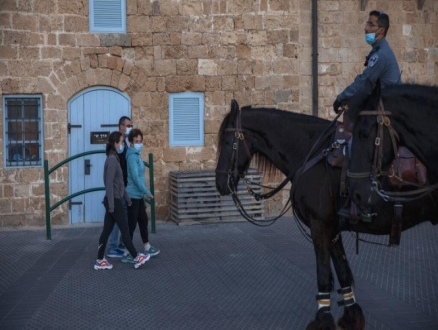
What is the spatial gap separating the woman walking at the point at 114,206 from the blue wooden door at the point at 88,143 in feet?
13.2

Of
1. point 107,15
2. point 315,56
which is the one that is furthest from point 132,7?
point 315,56

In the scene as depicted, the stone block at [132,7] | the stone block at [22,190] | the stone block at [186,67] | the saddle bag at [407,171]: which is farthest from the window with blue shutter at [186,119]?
the saddle bag at [407,171]

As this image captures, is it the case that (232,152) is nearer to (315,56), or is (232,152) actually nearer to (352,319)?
(352,319)

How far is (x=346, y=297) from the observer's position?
23.5 feet

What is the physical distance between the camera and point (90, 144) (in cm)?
1468

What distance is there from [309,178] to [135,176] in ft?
14.2

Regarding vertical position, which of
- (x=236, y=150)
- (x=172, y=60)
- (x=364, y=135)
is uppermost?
(x=172, y=60)

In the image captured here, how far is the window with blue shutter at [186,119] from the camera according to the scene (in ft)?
49.4

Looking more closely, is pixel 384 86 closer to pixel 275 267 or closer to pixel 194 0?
pixel 275 267

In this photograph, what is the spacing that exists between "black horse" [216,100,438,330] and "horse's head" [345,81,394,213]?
495 mm

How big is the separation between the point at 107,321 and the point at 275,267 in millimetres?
3259

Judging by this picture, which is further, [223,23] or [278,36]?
[278,36]

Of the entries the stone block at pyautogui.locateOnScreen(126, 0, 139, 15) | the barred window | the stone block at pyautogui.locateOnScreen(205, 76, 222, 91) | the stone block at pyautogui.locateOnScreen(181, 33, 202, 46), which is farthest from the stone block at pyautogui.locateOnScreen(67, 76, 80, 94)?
the stone block at pyautogui.locateOnScreen(205, 76, 222, 91)

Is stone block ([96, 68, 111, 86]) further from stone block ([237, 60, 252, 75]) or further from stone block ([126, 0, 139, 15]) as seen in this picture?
stone block ([237, 60, 252, 75])
